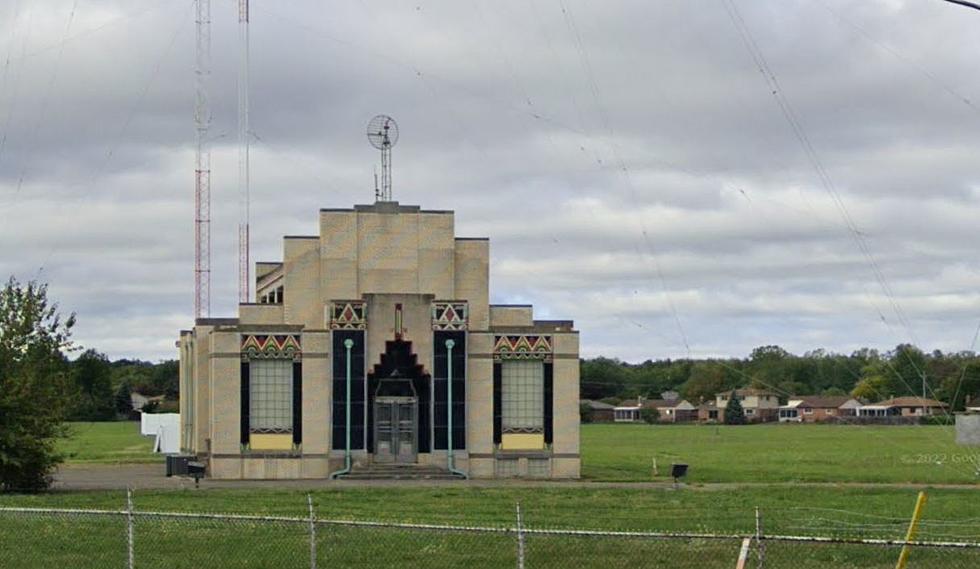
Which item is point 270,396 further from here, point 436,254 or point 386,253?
point 436,254

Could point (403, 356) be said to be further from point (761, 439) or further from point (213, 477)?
point (761, 439)

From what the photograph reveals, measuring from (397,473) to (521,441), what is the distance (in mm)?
5344

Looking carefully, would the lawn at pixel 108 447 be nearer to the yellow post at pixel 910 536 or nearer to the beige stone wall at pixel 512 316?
the beige stone wall at pixel 512 316

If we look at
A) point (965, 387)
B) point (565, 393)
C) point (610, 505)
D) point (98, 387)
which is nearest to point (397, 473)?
point (565, 393)

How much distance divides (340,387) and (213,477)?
602 cm

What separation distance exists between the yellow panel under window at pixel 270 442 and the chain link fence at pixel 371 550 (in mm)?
29266

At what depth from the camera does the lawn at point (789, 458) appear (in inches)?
2657

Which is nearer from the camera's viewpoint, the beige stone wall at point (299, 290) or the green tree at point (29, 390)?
the green tree at point (29, 390)

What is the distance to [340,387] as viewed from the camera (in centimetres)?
6612

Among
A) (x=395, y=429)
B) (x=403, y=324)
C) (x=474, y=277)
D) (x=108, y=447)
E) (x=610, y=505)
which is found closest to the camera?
(x=610, y=505)

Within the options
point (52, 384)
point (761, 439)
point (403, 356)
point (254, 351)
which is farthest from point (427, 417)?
point (761, 439)

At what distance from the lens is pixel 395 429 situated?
66.5 m

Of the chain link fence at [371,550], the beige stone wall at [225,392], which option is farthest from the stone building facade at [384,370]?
the chain link fence at [371,550]

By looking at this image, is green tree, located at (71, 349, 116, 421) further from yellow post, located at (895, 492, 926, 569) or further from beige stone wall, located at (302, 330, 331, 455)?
yellow post, located at (895, 492, 926, 569)
